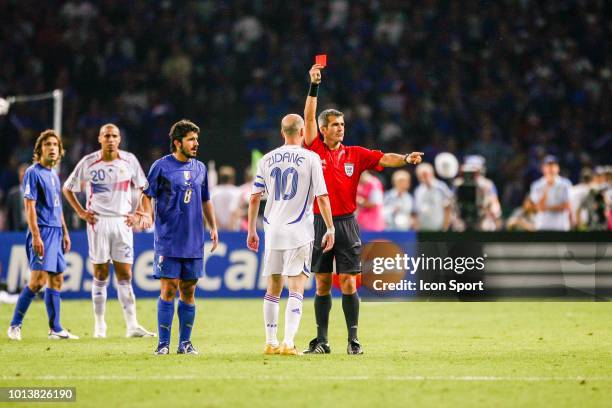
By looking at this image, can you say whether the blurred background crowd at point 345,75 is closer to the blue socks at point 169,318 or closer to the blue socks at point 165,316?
the blue socks at point 169,318

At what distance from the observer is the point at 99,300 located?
14.1 m

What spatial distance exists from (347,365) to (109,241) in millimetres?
4781

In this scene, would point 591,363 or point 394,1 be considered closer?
point 591,363

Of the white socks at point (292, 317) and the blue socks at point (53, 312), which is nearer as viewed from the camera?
the white socks at point (292, 317)

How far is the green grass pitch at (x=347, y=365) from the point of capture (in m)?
8.43

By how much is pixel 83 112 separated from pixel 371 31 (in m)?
7.78

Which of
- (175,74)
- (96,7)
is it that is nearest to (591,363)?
(175,74)

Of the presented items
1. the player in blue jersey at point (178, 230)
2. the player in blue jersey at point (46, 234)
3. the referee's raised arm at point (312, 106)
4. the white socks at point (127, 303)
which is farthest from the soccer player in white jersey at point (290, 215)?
the player in blue jersey at point (46, 234)

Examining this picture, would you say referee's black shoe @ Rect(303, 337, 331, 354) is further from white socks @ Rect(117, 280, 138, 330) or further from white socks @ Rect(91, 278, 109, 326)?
white socks @ Rect(91, 278, 109, 326)

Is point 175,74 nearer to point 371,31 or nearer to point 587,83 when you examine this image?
point 371,31

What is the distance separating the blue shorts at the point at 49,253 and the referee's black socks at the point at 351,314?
3.93 metres

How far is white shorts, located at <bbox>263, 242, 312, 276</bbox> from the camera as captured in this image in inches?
438

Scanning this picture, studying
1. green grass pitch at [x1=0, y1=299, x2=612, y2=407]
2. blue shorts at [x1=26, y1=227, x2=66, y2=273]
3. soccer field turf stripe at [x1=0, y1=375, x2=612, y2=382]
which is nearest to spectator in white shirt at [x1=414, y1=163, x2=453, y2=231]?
green grass pitch at [x1=0, y1=299, x2=612, y2=407]

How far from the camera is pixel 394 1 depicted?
30594mm
